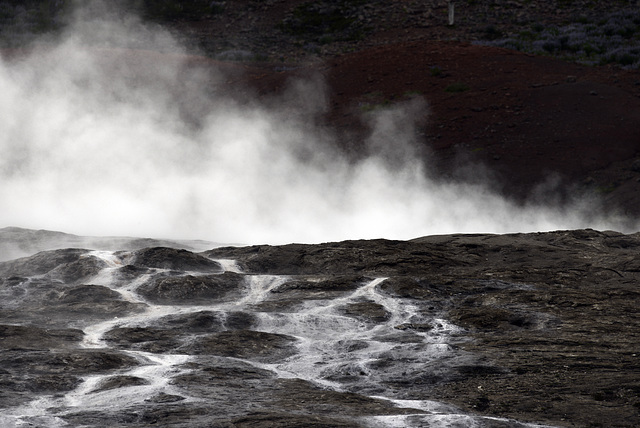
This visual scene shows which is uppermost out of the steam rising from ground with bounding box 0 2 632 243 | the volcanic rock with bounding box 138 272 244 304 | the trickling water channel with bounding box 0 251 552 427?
the steam rising from ground with bounding box 0 2 632 243

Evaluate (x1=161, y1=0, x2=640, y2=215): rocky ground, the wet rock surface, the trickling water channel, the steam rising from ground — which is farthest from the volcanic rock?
(x1=161, y1=0, x2=640, y2=215): rocky ground

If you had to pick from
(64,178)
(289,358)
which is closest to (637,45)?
(64,178)

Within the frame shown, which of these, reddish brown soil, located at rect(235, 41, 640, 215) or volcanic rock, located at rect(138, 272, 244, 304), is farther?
reddish brown soil, located at rect(235, 41, 640, 215)

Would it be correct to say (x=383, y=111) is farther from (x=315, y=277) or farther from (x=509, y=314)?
(x=509, y=314)

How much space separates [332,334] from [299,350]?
117cm

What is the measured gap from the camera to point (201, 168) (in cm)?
3459

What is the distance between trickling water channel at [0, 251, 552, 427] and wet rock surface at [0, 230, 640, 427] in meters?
0.05

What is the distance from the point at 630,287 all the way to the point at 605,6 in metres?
42.9

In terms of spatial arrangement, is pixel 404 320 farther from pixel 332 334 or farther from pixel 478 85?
pixel 478 85

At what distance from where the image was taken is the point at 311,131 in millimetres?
39062

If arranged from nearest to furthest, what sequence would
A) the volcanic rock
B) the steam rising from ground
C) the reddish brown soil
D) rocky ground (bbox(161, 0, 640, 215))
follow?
the volcanic rock < the steam rising from ground < the reddish brown soil < rocky ground (bbox(161, 0, 640, 215))

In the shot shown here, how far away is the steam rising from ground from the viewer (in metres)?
30.3

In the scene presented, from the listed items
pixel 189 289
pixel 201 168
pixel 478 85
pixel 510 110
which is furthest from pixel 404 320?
pixel 478 85

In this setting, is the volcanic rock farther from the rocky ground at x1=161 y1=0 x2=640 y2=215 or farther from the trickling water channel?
the rocky ground at x1=161 y1=0 x2=640 y2=215
